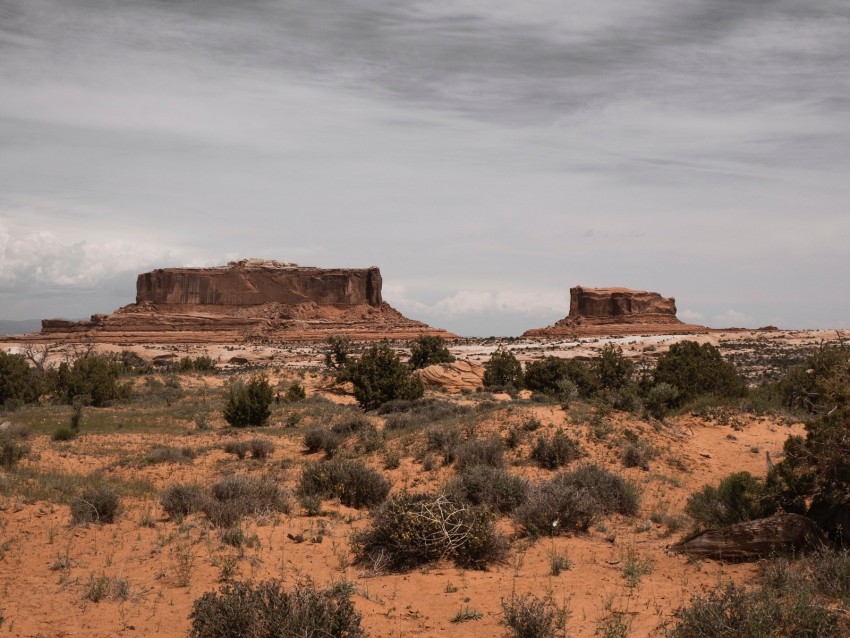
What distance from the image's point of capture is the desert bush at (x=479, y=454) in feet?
44.7

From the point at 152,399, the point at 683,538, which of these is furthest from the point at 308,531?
the point at 152,399

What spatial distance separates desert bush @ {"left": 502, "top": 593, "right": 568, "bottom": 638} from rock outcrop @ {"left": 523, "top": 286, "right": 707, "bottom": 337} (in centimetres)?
9338

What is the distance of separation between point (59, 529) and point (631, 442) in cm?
1133

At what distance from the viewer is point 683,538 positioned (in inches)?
349

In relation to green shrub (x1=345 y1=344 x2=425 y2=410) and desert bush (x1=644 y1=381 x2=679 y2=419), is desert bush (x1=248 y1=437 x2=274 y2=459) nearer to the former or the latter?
green shrub (x1=345 y1=344 x2=425 y2=410)

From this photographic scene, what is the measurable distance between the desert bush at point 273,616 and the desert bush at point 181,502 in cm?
423

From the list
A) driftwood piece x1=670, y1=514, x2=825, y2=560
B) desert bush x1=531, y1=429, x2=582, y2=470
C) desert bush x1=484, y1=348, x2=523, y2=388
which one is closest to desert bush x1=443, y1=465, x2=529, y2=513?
desert bush x1=531, y1=429, x2=582, y2=470

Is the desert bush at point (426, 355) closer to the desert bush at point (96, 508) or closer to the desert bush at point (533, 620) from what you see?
the desert bush at point (96, 508)

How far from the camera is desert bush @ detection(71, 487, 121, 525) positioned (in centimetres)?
976

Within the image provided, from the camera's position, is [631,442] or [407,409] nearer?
[631,442]

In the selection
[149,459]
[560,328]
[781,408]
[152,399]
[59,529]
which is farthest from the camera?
[560,328]

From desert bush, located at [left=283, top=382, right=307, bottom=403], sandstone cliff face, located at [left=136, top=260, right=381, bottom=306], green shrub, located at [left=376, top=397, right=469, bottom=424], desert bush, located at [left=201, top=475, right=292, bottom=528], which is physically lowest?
desert bush, located at [left=283, top=382, right=307, bottom=403]

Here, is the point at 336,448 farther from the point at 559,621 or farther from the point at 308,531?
the point at 559,621

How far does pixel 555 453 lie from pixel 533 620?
27.5ft
